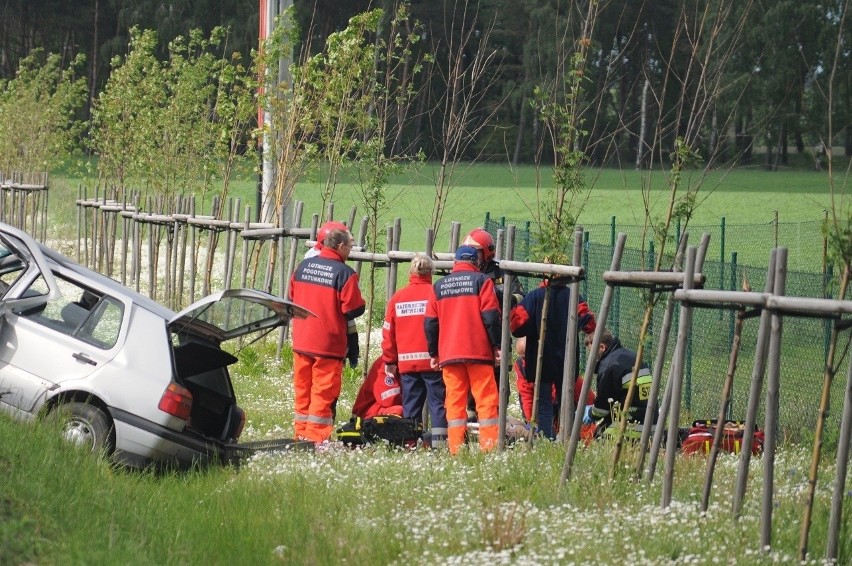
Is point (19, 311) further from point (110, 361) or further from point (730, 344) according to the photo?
point (730, 344)

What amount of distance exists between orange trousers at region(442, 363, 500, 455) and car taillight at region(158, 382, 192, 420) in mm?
2132

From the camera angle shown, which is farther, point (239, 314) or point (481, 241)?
point (481, 241)

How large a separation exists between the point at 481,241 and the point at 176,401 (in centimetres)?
299

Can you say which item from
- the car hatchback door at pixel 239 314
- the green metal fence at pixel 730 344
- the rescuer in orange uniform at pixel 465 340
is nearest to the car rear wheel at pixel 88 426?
the car hatchback door at pixel 239 314

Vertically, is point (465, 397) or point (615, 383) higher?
point (615, 383)

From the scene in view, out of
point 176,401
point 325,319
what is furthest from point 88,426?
point 325,319

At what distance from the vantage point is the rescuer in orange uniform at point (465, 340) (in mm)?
10500

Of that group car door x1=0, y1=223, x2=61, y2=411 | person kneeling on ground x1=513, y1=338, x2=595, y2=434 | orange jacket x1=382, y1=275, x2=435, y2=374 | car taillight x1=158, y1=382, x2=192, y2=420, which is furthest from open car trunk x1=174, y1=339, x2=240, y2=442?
person kneeling on ground x1=513, y1=338, x2=595, y2=434

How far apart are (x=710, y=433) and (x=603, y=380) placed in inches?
41.5

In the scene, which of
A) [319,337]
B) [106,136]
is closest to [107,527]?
[319,337]

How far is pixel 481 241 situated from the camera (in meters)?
11.2

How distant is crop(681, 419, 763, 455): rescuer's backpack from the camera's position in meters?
10.3

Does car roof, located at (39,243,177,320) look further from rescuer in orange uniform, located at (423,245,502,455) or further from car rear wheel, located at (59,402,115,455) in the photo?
rescuer in orange uniform, located at (423,245,502,455)

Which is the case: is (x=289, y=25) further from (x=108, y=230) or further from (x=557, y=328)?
(x=557, y=328)
